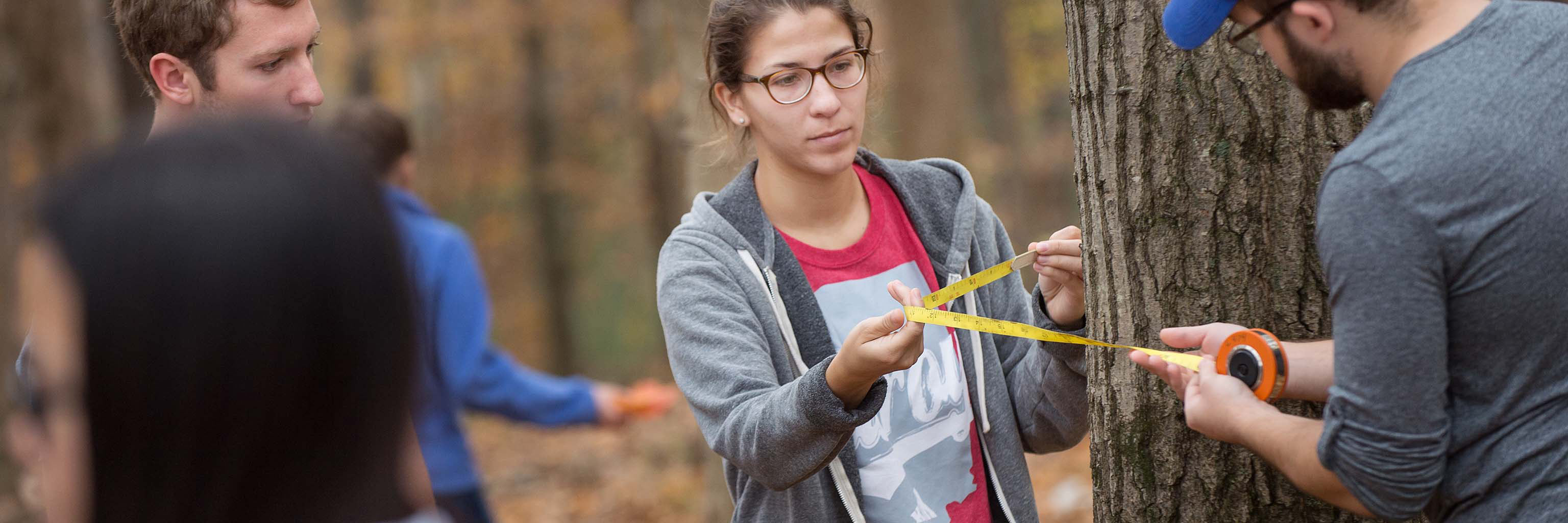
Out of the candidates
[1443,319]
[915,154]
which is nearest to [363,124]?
[1443,319]

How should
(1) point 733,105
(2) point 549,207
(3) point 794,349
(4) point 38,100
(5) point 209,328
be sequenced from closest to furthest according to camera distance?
(5) point 209,328 < (3) point 794,349 < (1) point 733,105 < (4) point 38,100 < (2) point 549,207

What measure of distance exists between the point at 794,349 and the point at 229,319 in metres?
1.70

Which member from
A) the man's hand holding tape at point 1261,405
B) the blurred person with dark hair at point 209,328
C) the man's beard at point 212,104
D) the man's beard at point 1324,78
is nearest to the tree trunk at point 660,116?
the man's beard at point 212,104

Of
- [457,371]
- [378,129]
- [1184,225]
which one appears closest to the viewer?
[1184,225]

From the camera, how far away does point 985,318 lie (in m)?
2.74

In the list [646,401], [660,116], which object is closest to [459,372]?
[646,401]

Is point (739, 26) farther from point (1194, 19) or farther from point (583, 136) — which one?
point (583, 136)

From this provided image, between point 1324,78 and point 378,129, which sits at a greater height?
point 1324,78

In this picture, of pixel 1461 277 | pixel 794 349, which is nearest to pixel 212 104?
pixel 794 349

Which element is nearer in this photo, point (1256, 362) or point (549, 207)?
point (1256, 362)

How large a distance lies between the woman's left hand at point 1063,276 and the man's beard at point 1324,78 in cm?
92

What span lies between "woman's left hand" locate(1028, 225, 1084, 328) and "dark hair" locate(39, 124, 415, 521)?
1873 millimetres

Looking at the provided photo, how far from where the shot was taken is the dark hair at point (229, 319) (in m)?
1.08

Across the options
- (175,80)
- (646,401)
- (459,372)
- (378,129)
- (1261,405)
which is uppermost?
(175,80)
